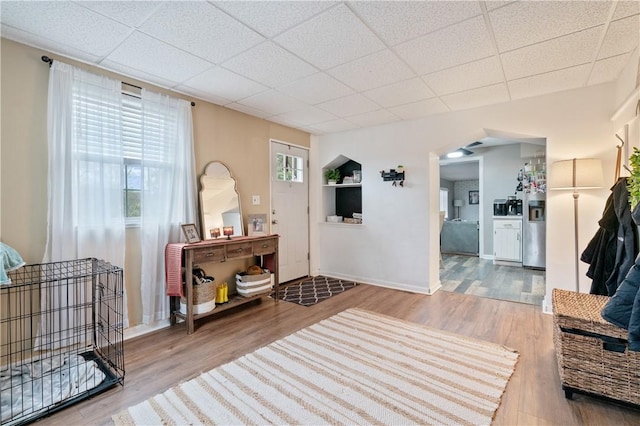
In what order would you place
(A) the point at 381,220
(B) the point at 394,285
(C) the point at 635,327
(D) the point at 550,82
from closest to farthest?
(C) the point at 635,327
(D) the point at 550,82
(B) the point at 394,285
(A) the point at 381,220

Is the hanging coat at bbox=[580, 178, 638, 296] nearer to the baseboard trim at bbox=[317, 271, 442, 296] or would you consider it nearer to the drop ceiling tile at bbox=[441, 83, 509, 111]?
the drop ceiling tile at bbox=[441, 83, 509, 111]

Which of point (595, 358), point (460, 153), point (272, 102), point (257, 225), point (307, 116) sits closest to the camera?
point (595, 358)

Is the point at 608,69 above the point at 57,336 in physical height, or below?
above

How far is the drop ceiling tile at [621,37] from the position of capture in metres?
1.93

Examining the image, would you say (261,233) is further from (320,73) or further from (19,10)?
(19,10)

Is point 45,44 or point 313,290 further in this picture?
point 313,290

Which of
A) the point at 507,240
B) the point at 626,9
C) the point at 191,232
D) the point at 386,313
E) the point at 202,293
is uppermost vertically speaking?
the point at 626,9

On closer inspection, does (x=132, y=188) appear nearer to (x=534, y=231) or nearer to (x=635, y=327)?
(x=635, y=327)

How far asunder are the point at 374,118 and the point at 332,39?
2.05 metres

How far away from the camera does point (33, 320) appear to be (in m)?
2.21

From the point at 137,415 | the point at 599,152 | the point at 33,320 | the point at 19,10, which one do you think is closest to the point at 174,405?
the point at 137,415

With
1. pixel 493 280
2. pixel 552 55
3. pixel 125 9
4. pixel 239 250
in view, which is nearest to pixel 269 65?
pixel 125 9

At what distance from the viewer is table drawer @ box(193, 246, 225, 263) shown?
284 centimetres

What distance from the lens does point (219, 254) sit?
3043 millimetres
